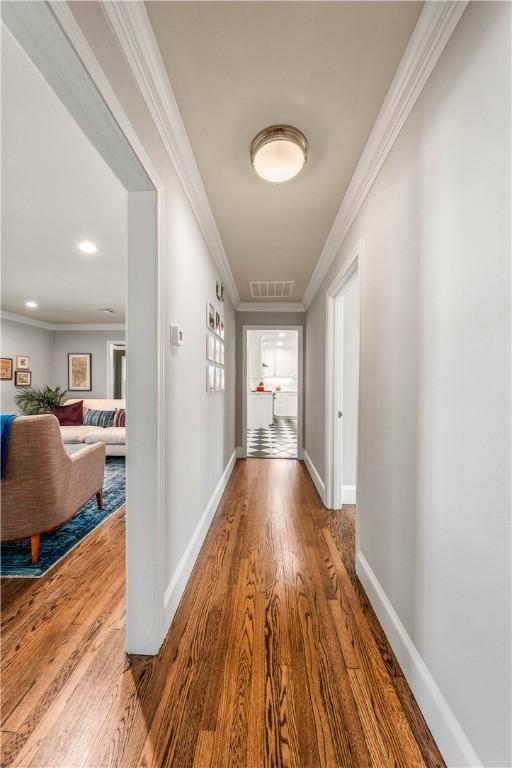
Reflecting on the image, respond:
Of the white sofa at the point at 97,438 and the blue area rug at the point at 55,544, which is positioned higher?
the white sofa at the point at 97,438

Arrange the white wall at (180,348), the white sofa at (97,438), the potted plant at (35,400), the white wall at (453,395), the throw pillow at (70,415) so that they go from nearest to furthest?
the white wall at (453,395) < the white wall at (180,348) < the white sofa at (97,438) < the throw pillow at (70,415) < the potted plant at (35,400)

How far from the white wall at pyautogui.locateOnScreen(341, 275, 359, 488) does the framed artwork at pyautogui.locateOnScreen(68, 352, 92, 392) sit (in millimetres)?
5787

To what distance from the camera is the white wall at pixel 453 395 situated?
0.79 metres

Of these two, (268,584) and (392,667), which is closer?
(392,667)

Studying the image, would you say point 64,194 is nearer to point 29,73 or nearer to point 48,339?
point 29,73

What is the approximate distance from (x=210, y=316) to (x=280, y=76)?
164 cm

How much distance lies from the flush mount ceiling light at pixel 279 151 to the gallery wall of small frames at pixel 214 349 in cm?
116

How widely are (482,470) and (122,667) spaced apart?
1.56 meters

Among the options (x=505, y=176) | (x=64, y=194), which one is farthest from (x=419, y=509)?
(x=64, y=194)

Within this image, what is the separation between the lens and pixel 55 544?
2330mm

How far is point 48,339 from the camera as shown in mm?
6750

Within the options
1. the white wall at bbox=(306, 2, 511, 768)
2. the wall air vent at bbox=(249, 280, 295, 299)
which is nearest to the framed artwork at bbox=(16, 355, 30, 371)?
the wall air vent at bbox=(249, 280, 295, 299)

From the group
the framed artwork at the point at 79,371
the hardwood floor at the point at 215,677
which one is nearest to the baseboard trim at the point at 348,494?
the hardwood floor at the point at 215,677

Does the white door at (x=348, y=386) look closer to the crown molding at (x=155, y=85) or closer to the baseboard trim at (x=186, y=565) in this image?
the baseboard trim at (x=186, y=565)
